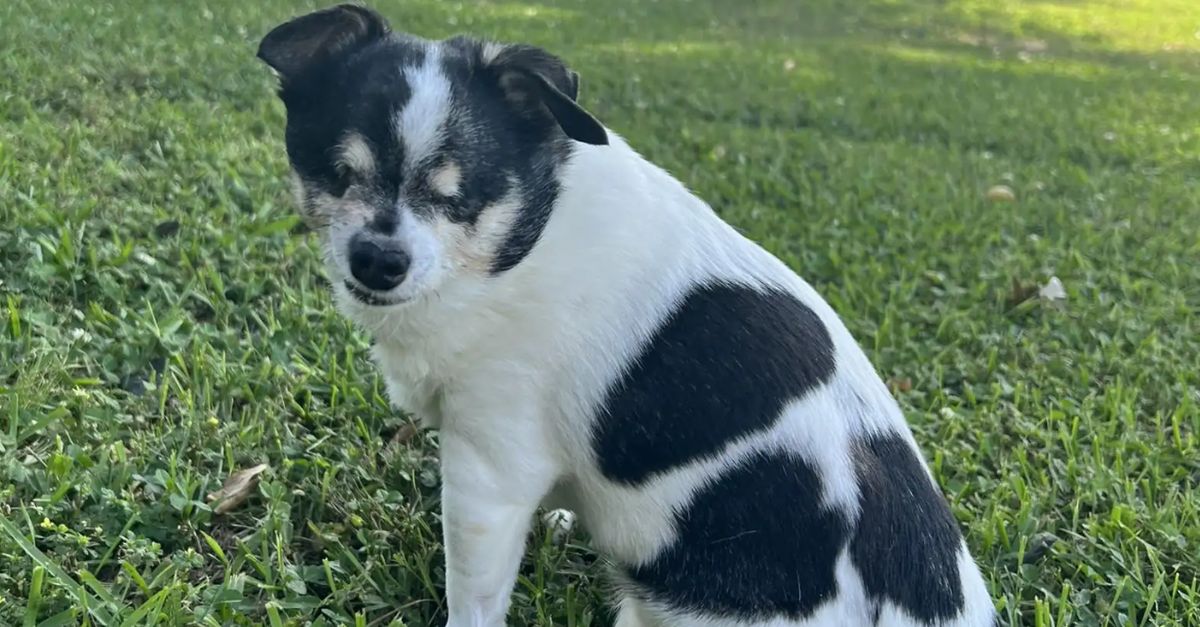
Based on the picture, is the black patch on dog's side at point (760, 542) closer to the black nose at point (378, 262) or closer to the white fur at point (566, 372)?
the white fur at point (566, 372)

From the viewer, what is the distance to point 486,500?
2027mm

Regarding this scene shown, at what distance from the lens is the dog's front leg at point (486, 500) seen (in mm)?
2016

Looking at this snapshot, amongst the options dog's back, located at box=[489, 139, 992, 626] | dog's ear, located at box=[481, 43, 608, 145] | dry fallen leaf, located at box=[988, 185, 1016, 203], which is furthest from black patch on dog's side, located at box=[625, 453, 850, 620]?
dry fallen leaf, located at box=[988, 185, 1016, 203]

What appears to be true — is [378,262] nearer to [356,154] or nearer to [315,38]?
[356,154]

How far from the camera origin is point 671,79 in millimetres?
8430

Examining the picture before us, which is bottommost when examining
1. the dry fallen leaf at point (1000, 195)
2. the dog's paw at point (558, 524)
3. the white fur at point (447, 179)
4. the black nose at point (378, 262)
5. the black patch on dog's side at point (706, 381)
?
the dry fallen leaf at point (1000, 195)

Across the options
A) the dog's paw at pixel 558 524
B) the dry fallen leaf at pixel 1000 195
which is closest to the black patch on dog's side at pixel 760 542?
the dog's paw at pixel 558 524

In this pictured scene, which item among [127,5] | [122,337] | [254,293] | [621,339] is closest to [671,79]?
[127,5]

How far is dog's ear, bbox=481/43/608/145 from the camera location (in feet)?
6.28

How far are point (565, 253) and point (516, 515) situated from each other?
23.0 inches

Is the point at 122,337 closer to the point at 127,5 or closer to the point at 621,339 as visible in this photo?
the point at 621,339

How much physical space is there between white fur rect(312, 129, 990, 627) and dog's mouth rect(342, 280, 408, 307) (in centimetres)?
3

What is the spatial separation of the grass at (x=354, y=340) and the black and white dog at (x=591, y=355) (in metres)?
0.49

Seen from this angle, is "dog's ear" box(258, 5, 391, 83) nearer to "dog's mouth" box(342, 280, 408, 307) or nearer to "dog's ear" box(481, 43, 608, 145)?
"dog's ear" box(481, 43, 608, 145)
